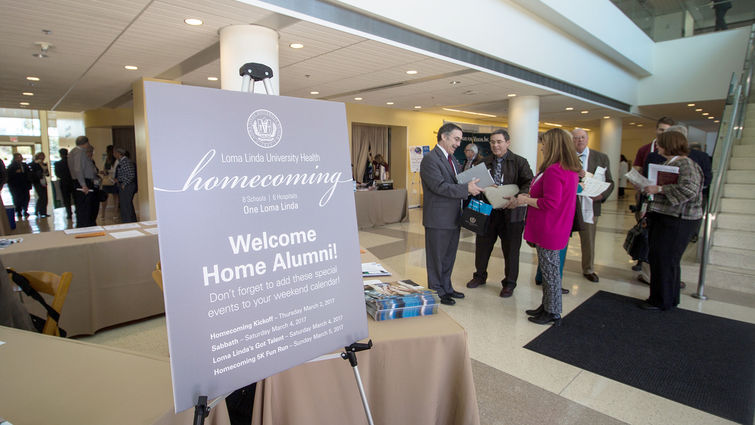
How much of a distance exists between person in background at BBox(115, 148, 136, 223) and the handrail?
770 centimetres

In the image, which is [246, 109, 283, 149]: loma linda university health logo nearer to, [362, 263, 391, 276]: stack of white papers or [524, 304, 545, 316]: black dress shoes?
[362, 263, 391, 276]: stack of white papers

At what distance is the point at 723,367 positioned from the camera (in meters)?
2.53

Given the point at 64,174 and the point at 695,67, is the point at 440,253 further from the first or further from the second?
the point at 695,67

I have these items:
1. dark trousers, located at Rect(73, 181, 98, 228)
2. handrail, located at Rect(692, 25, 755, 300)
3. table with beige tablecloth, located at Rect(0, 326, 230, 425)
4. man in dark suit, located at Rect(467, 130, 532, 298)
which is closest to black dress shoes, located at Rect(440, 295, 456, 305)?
man in dark suit, located at Rect(467, 130, 532, 298)

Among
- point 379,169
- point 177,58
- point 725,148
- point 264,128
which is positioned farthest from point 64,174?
point 725,148

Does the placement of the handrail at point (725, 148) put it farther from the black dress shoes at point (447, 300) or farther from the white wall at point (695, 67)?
the black dress shoes at point (447, 300)

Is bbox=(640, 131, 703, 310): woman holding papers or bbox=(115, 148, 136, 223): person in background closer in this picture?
bbox=(640, 131, 703, 310): woman holding papers

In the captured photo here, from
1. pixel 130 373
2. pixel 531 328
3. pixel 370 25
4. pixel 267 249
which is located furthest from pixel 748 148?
pixel 130 373

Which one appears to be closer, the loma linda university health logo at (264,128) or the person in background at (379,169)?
the loma linda university health logo at (264,128)

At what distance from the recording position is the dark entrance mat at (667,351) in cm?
224

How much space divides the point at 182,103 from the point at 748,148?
793 centimetres

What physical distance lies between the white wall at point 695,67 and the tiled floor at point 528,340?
6.33m

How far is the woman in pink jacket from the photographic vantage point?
2818 millimetres

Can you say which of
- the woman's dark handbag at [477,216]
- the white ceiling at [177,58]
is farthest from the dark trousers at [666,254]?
the white ceiling at [177,58]
